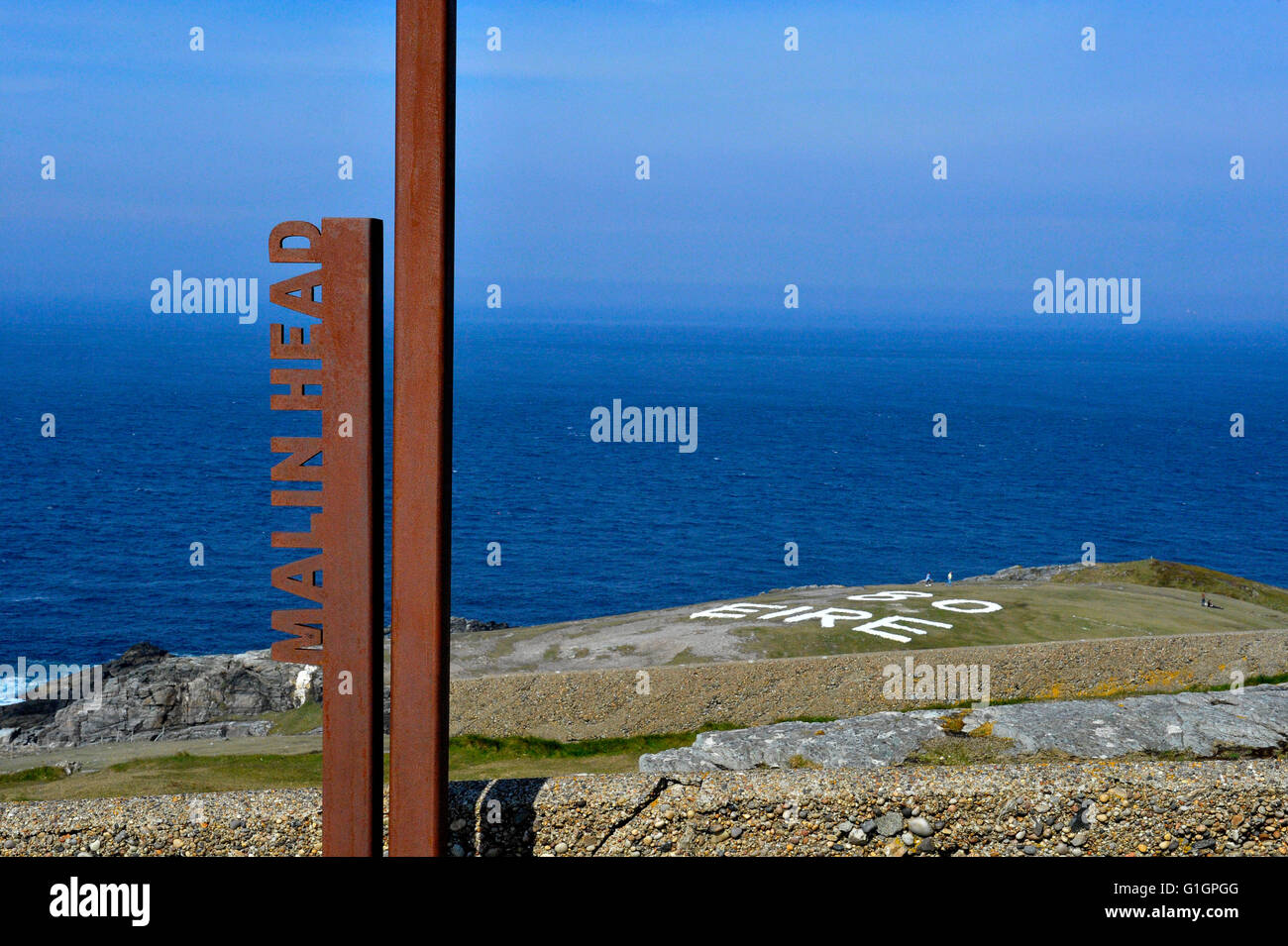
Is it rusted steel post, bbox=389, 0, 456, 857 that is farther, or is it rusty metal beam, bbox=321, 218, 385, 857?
rusty metal beam, bbox=321, 218, 385, 857

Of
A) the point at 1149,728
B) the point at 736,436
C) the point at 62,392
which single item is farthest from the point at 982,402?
the point at 1149,728

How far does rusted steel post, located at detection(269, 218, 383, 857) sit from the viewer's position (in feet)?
21.0

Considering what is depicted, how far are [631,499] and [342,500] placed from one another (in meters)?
74.3

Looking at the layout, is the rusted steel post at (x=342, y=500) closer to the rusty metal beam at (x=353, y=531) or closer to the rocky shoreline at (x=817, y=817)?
the rusty metal beam at (x=353, y=531)

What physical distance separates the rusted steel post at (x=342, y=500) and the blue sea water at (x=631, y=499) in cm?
4096

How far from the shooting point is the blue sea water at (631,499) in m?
54.2

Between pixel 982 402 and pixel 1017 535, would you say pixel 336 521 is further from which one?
pixel 982 402

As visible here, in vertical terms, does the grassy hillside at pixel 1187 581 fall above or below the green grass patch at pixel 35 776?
above

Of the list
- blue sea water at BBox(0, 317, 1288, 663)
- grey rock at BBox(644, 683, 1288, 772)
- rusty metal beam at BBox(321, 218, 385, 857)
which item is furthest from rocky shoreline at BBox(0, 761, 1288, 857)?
blue sea water at BBox(0, 317, 1288, 663)

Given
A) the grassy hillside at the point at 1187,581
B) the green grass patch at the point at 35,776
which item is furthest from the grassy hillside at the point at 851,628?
the green grass patch at the point at 35,776

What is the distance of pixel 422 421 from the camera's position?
21.1 ft

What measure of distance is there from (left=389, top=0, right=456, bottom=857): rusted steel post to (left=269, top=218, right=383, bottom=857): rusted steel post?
0.53 feet

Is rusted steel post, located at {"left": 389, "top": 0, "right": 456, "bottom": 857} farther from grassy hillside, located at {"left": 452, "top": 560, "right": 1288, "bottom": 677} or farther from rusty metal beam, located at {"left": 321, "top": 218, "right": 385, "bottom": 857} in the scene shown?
grassy hillside, located at {"left": 452, "top": 560, "right": 1288, "bottom": 677}
